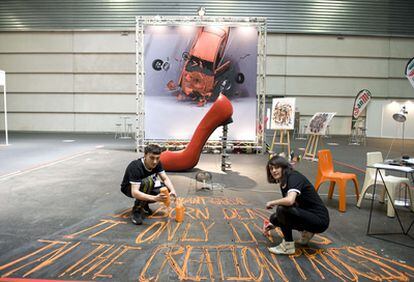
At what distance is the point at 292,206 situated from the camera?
3143 millimetres

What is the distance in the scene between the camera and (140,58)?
11.7 meters

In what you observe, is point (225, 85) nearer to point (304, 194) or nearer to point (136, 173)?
point (136, 173)

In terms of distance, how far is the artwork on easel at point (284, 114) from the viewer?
1063 cm

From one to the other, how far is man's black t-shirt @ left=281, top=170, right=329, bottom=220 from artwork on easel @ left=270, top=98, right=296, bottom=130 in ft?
24.5

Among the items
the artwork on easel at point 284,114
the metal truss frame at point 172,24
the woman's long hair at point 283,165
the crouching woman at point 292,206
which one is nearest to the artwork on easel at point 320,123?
the artwork on easel at point 284,114

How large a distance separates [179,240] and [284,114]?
804 centimetres

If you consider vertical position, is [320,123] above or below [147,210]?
above

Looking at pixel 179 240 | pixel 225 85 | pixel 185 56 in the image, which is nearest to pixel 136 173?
pixel 179 240

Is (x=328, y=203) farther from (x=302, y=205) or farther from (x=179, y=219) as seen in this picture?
(x=179, y=219)

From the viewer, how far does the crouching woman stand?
314 centimetres

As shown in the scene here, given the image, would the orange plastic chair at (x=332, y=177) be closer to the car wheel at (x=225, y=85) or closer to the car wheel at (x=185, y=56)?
the car wheel at (x=225, y=85)

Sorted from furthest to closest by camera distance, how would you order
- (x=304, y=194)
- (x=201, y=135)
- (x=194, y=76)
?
(x=194, y=76) → (x=201, y=135) → (x=304, y=194)

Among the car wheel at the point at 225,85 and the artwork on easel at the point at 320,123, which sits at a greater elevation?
the car wheel at the point at 225,85

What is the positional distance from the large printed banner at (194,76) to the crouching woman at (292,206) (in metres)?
8.06
